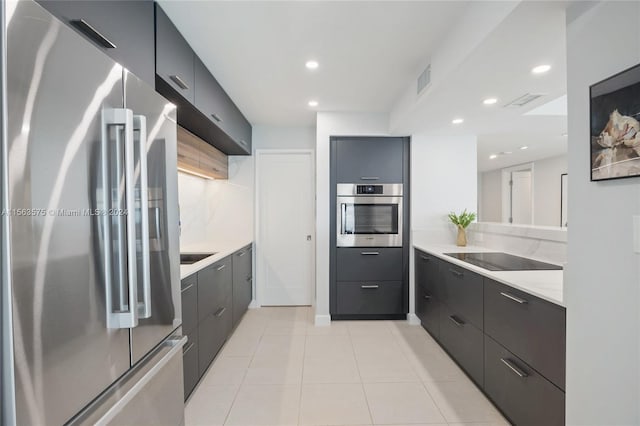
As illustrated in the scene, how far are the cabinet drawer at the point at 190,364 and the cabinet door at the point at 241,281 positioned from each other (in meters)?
1.05

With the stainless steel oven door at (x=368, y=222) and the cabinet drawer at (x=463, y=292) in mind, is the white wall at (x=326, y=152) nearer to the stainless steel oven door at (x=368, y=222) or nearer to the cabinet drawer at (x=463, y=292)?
the stainless steel oven door at (x=368, y=222)

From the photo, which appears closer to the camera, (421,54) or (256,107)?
(421,54)

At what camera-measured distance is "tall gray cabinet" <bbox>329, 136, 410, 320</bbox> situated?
350 centimetres

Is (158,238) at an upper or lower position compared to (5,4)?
lower

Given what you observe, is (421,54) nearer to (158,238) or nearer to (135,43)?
(135,43)

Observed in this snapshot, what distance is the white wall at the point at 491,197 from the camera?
7.46 meters

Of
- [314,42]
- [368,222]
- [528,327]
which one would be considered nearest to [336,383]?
[528,327]

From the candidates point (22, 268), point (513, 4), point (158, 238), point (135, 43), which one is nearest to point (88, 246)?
point (22, 268)

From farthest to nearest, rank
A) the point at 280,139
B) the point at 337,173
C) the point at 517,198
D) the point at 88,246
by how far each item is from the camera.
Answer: the point at 517,198 < the point at 280,139 < the point at 337,173 < the point at 88,246

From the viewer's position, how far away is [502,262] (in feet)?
7.67

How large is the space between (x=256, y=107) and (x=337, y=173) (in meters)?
1.14

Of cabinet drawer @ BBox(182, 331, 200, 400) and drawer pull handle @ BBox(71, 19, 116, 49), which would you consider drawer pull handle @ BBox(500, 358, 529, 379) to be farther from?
drawer pull handle @ BBox(71, 19, 116, 49)

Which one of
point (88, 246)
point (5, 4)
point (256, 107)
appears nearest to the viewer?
point (5, 4)

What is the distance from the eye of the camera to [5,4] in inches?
25.0
